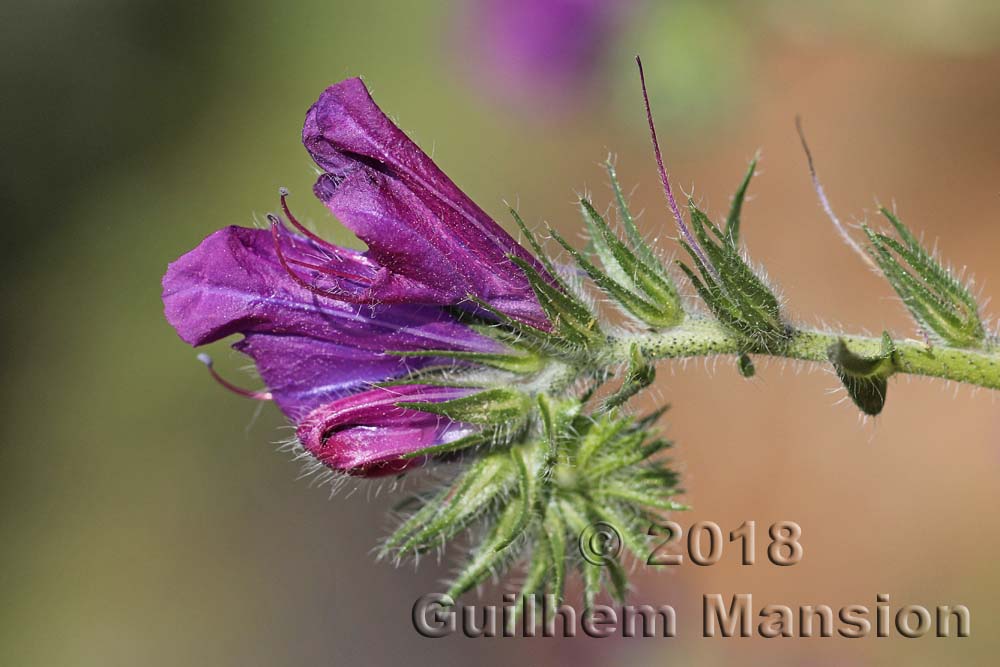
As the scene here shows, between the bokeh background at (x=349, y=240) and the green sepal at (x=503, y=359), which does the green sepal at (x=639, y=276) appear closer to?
the green sepal at (x=503, y=359)

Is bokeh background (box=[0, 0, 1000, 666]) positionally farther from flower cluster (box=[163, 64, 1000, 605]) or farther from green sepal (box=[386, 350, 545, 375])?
green sepal (box=[386, 350, 545, 375])

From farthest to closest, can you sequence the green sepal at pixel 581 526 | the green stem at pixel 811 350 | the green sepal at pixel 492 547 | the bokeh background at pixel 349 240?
the bokeh background at pixel 349 240 < the green sepal at pixel 581 526 < the green sepal at pixel 492 547 < the green stem at pixel 811 350

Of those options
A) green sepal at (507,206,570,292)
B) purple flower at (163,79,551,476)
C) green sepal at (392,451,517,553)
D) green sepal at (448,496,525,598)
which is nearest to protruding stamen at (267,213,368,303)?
purple flower at (163,79,551,476)

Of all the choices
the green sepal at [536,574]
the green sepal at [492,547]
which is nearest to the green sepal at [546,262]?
the green sepal at [492,547]

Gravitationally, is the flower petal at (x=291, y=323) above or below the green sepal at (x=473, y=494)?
above

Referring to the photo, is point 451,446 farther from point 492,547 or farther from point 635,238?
point 635,238

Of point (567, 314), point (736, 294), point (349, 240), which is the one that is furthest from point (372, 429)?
point (349, 240)
